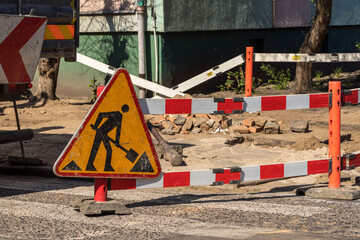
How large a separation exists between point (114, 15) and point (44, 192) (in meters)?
11.0

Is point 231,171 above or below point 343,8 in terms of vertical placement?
below

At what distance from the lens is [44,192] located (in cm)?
731

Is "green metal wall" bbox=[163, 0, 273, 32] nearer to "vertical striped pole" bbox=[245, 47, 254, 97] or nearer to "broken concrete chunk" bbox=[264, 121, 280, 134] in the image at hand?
"vertical striped pole" bbox=[245, 47, 254, 97]

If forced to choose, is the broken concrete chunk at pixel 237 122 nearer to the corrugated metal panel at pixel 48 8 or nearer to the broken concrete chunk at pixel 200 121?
the broken concrete chunk at pixel 200 121

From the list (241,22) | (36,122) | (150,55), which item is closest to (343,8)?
(241,22)

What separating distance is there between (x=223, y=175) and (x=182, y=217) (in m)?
0.71

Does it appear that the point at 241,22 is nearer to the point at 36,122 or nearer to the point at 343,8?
the point at 343,8

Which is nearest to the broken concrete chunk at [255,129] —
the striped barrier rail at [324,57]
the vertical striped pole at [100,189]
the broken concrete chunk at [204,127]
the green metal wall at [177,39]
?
the broken concrete chunk at [204,127]

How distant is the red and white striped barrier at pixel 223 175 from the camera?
634cm

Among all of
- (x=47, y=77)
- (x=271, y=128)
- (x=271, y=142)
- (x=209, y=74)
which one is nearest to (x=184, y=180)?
(x=271, y=142)

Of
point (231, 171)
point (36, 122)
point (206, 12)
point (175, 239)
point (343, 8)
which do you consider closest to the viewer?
point (175, 239)

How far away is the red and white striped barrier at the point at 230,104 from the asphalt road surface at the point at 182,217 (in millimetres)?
906

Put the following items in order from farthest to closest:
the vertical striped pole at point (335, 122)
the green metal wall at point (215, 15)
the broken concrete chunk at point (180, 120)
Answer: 1. the green metal wall at point (215, 15)
2. the broken concrete chunk at point (180, 120)
3. the vertical striped pole at point (335, 122)

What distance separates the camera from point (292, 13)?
20875mm
